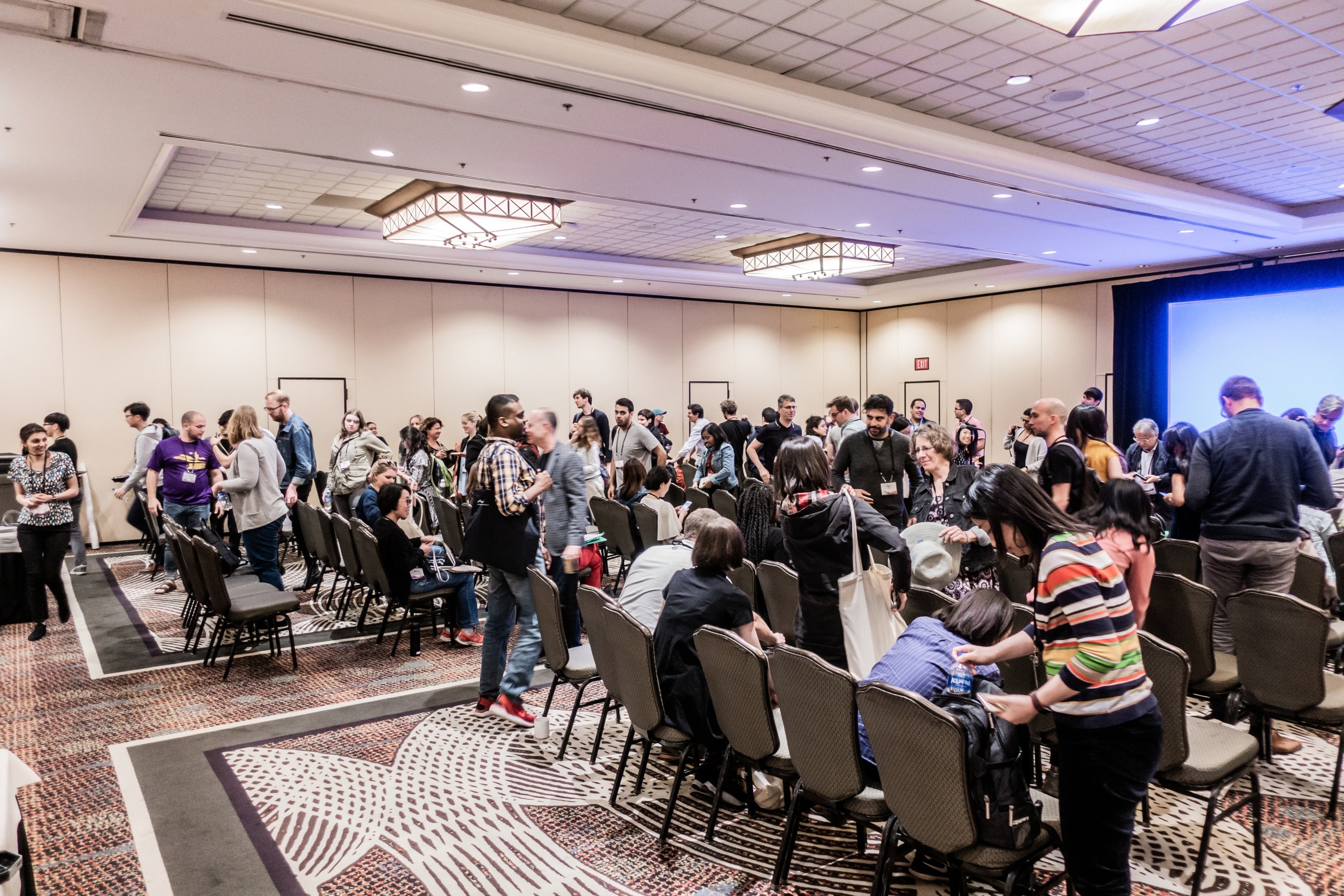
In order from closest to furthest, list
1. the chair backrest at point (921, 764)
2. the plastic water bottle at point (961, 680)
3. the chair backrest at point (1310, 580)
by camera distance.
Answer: the chair backrest at point (921, 764), the plastic water bottle at point (961, 680), the chair backrest at point (1310, 580)

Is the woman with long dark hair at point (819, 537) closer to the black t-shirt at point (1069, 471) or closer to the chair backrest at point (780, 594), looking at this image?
the chair backrest at point (780, 594)

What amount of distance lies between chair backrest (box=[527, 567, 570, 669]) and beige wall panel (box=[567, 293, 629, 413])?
10059mm

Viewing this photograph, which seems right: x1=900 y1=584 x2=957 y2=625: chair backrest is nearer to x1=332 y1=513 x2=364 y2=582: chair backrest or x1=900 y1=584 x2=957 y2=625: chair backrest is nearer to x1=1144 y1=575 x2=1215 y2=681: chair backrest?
x1=1144 y1=575 x2=1215 y2=681: chair backrest

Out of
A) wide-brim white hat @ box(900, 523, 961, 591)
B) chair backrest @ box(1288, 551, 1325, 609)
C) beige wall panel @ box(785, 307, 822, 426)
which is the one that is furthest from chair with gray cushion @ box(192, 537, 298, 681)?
beige wall panel @ box(785, 307, 822, 426)

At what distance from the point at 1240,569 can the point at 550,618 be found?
3.55 meters

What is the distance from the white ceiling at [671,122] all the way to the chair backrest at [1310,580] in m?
3.05

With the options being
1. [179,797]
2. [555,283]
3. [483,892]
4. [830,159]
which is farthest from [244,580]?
[555,283]

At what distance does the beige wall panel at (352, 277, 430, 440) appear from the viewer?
12.4m

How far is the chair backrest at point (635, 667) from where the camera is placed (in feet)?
10.7

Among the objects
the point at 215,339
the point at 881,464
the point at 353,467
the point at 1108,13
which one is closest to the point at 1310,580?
the point at 881,464

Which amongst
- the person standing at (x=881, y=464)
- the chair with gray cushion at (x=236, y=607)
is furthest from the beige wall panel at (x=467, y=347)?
the person standing at (x=881, y=464)

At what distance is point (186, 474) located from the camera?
7363mm

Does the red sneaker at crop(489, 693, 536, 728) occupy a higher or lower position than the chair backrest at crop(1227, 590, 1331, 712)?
lower

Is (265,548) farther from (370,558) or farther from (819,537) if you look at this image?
(819,537)
